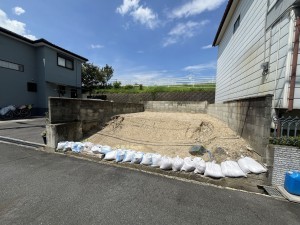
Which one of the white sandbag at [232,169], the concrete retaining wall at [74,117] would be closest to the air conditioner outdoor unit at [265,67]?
the white sandbag at [232,169]

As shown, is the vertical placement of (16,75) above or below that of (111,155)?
above

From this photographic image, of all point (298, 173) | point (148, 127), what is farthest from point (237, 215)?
point (148, 127)

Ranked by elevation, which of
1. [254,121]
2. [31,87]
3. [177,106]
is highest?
[31,87]

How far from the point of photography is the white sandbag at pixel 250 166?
9.73 ft

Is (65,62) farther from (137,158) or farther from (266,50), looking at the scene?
(266,50)

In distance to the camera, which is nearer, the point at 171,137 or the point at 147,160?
the point at 147,160

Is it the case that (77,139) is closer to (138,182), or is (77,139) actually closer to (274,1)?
(138,182)

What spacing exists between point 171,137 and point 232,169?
8.71ft

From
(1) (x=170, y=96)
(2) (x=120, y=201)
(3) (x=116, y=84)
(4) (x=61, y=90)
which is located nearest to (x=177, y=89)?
(1) (x=170, y=96)

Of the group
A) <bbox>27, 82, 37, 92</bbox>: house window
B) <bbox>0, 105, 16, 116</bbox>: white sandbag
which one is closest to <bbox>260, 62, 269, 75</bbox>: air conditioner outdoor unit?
<bbox>0, 105, 16, 116</bbox>: white sandbag

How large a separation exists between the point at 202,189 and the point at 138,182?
1.21m

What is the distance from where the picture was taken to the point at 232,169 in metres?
3.12

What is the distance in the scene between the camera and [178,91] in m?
13.8

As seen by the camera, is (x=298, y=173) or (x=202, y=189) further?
(x=202, y=189)
